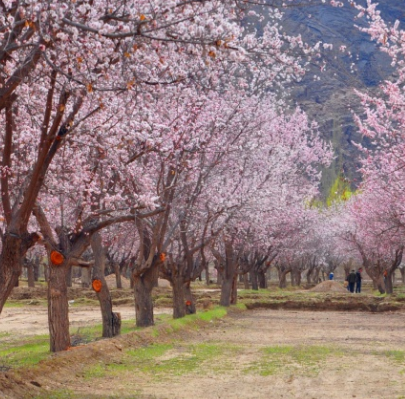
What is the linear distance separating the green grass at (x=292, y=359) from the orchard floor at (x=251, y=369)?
0.02 m

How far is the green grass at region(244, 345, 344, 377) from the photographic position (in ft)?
44.2

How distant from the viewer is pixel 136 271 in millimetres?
20766

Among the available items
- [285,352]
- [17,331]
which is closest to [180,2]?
[285,352]

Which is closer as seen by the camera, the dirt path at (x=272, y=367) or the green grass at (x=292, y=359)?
the dirt path at (x=272, y=367)

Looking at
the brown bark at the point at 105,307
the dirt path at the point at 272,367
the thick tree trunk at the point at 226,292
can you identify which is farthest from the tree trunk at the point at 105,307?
the thick tree trunk at the point at 226,292

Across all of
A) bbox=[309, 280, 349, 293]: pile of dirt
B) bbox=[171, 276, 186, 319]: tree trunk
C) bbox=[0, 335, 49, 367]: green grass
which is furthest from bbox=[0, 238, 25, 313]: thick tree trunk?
bbox=[309, 280, 349, 293]: pile of dirt

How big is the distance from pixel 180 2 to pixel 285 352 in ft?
33.5

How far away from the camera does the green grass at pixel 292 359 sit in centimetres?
1348

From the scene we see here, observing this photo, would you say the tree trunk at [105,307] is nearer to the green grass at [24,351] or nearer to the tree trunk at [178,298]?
the green grass at [24,351]

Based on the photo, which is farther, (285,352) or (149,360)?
(285,352)

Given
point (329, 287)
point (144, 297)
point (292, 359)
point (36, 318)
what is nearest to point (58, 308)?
point (292, 359)

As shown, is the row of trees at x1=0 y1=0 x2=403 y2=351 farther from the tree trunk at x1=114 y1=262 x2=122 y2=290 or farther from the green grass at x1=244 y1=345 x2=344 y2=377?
the tree trunk at x1=114 y1=262 x2=122 y2=290

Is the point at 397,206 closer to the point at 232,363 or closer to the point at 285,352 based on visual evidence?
the point at 285,352

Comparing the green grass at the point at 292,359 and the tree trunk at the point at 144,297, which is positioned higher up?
the tree trunk at the point at 144,297
